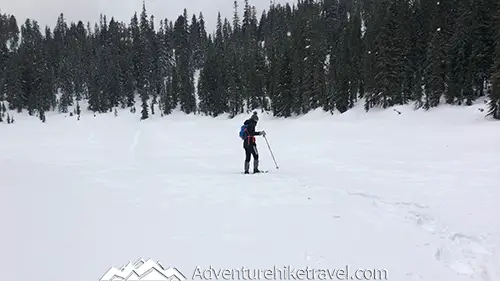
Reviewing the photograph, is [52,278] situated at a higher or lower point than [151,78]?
lower

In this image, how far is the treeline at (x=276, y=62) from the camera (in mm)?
36594

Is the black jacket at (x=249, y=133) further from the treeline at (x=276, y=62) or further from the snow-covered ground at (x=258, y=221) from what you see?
the treeline at (x=276, y=62)

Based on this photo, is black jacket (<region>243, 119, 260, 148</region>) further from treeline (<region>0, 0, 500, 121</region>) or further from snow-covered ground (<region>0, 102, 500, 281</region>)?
treeline (<region>0, 0, 500, 121</region>)

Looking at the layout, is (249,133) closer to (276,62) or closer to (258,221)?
(258,221)

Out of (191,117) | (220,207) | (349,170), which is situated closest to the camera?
(220,207)

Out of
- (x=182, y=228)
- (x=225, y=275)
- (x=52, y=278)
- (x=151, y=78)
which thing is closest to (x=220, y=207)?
(x=182, y=228)

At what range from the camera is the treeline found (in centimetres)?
3659

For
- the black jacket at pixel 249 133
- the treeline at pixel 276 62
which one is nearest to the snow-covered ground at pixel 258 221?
the black jacket at pixel 249 133

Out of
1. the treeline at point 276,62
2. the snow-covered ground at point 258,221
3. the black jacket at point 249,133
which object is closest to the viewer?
the snow-covered ground at point 258,221

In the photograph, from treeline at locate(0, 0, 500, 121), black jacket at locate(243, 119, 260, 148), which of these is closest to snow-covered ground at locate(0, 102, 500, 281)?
black jacket at locate(243, 119, 260, 148)

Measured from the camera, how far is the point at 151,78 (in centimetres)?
9938

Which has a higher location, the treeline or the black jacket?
the treeline

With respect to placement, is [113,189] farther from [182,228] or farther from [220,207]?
[182,228]

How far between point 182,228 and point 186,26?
126 metres
